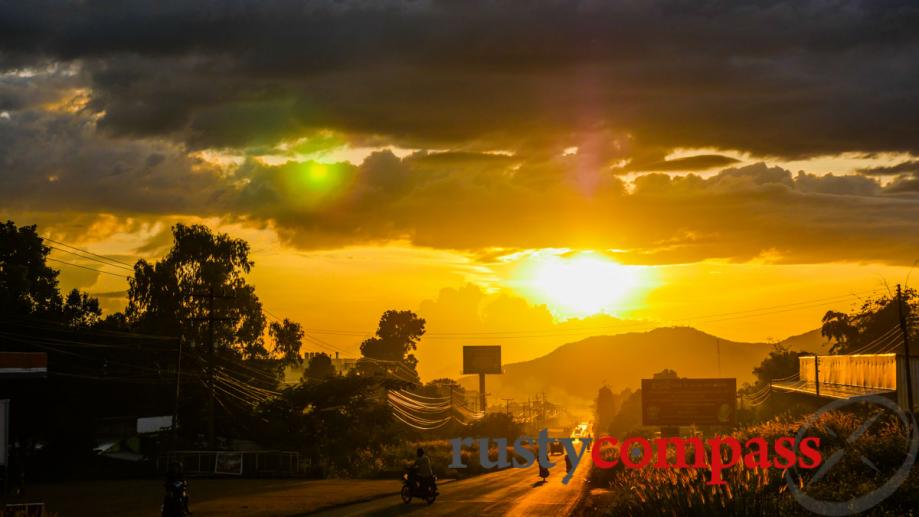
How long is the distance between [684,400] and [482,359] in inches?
3851

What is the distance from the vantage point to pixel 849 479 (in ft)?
94.2

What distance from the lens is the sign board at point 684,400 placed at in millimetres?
→ 79938

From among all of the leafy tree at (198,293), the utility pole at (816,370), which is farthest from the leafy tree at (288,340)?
the utility pole at (816,370)

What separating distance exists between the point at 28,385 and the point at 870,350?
11524 centimetres

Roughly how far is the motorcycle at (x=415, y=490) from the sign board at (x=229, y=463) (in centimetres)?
3132

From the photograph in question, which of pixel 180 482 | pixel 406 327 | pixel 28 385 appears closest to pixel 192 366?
pixel 28 385

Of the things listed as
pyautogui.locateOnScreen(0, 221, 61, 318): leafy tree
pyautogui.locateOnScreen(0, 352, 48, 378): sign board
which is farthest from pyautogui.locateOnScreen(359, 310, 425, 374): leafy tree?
pyautogui.locateOnScreen(0, 352, 48, 378): sign board

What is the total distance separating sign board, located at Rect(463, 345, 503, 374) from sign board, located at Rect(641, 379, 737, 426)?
95490 mm

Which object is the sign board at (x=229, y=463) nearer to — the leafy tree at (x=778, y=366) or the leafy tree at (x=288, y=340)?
the leafy tree at (x=288, y=340)

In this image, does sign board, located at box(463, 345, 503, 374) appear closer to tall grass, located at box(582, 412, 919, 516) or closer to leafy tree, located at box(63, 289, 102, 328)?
leafy tree, located at box(63, 289, 102, 328)

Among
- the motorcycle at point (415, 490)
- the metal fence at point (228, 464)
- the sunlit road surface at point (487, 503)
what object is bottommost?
the metal fence at point (228, 464)

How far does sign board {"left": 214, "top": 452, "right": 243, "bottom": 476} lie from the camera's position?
65375 millimetres

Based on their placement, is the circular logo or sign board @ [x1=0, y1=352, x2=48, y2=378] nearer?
the circular logo

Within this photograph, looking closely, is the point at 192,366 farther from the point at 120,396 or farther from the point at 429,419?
the point at 429,419
